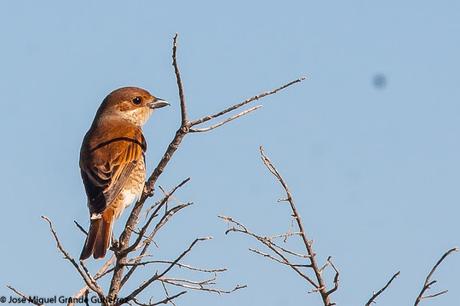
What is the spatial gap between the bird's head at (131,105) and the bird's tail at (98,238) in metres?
1.84

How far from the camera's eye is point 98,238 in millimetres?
5898

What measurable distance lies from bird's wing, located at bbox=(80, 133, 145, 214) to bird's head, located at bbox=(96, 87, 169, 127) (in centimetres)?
53

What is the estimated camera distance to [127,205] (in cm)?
683

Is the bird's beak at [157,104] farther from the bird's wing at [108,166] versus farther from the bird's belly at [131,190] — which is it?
the bird's belly at [131,190]

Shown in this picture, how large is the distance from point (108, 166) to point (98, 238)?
47.8 inches

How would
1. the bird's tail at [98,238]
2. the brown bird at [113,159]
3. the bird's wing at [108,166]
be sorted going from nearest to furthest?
the bird's tail at [98,238] → the brown bird at [113,159] → the bird's wing at [108,166]

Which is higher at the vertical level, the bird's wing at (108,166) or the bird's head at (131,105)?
the bird's head at (131,105)

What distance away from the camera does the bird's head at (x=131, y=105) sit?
7984 millimetres

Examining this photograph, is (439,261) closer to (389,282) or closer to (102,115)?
(389,282)

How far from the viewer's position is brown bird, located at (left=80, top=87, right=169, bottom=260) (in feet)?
20.5

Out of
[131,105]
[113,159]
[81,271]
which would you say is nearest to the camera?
[81,271]

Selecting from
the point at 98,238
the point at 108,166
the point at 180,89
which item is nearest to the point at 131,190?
the point at 108,166

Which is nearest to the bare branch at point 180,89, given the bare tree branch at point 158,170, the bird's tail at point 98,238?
the bare tree branch at point 158,170

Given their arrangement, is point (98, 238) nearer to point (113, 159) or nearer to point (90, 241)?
point (90, 241)
